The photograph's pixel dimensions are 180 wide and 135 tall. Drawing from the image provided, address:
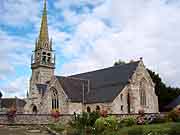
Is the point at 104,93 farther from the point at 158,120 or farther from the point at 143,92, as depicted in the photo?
the point at 158,120

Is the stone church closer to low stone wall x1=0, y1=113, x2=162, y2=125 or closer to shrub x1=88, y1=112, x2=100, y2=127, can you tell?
low stone wall x1=0, y1=113, x2=162, y2=125

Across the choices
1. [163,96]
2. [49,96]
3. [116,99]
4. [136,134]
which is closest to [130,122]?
[136,134]

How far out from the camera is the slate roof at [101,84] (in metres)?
49.8

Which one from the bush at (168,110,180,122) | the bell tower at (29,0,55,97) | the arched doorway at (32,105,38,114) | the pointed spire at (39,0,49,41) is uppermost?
the pointed spire at (39,0,49,41)

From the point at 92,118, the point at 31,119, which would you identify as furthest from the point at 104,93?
the point at 92,118

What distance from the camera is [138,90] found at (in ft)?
167

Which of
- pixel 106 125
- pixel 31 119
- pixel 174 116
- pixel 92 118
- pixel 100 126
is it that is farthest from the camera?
pixel 31 119

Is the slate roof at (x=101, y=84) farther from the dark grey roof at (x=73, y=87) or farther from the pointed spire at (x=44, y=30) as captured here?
the pointed spire at (x=44, y=30)

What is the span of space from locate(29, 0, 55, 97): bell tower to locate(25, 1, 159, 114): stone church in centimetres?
1413

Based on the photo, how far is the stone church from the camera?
49062 millimetres

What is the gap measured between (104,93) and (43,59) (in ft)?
103

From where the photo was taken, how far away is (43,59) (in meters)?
78.0

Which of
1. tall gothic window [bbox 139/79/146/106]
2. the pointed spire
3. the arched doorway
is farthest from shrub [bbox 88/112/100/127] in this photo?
the pointed spire

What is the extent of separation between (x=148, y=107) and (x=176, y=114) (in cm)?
2711
